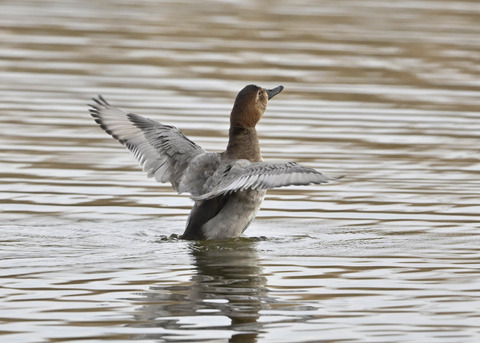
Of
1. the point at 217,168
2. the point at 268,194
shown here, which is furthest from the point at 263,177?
the point at 268,194

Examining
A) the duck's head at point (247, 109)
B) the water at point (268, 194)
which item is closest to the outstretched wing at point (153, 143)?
the duck's head at point (247, 109)

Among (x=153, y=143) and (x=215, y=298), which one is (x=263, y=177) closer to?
(x=215, y=298)

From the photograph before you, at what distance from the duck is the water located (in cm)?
21

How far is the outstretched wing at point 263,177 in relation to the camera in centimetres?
859

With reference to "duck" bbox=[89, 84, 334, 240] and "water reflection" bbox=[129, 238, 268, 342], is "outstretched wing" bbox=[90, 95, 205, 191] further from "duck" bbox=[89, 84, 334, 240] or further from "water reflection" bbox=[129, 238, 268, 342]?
"water reflection" bbox=[129, 238, 268, 342]

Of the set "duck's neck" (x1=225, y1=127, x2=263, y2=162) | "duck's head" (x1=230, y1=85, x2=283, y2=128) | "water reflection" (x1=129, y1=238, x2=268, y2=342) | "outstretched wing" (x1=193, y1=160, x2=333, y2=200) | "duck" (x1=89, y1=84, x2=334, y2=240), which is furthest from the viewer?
"duck's head" (x1=230, y1=85, x2=283, y2=128)

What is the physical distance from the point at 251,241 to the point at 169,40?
447 inches

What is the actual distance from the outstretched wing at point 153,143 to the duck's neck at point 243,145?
0.90 feet

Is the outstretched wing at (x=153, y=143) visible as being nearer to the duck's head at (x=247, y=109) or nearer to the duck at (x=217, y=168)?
the duck at (x=217, y=168)

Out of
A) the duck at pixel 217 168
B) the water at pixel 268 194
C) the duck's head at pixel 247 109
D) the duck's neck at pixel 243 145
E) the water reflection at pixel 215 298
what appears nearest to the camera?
the water reflection at pixel 215 298

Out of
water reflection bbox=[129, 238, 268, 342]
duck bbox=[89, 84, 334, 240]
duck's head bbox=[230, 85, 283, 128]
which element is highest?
duck's head bbox=[230, 85, 283, 128]

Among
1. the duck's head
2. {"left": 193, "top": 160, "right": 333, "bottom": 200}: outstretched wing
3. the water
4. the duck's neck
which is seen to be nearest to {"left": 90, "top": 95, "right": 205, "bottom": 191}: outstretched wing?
the duck's neck

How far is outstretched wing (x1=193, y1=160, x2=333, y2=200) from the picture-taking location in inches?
338

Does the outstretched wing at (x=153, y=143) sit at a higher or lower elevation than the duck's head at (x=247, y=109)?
lower
